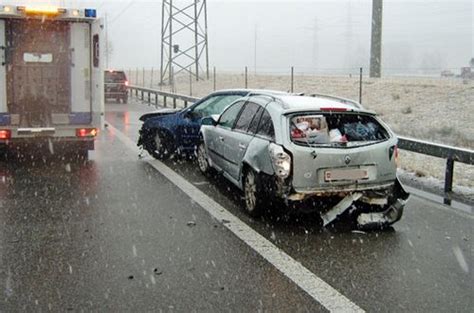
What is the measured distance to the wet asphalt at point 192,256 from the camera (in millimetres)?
4637

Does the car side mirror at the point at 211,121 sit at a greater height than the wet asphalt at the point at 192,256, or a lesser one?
greater

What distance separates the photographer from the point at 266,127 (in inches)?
287

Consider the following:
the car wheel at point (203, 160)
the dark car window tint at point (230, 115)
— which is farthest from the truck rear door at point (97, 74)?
the dark car window tint at point (230, 115)

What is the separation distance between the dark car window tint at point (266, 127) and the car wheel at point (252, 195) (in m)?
0.50

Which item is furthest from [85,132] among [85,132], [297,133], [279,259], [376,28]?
[376,28]

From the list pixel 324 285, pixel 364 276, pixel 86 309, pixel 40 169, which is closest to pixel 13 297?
pixel 86 309

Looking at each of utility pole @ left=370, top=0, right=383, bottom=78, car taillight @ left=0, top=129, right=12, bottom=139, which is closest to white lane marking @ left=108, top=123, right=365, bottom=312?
car taillight @ left=0, top=129, right=12, bottom=139

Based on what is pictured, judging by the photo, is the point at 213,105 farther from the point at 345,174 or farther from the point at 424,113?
the point at 424,113

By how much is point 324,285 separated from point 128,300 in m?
1.62

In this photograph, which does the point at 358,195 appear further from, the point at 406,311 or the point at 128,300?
the point at 128,300

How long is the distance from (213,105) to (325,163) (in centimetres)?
523

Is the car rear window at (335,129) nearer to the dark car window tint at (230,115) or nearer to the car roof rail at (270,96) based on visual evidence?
the car roof rail at (270,96)

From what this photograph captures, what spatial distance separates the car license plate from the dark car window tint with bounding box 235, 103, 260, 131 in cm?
171

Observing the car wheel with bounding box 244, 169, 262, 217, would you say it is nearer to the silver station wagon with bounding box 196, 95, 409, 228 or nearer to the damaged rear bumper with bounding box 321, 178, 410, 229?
the silver station wagon with bounding box 196, 95, 409, 228
